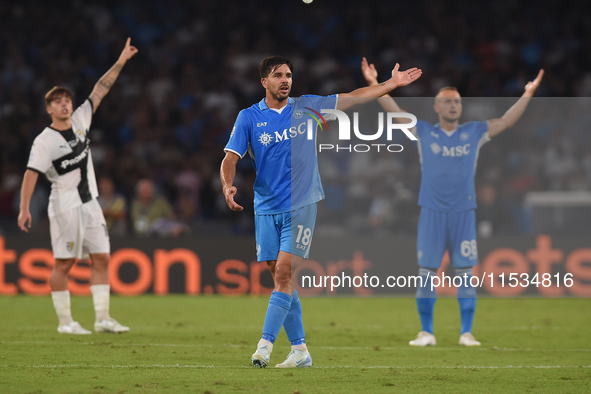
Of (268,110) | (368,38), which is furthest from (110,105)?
(268,110)

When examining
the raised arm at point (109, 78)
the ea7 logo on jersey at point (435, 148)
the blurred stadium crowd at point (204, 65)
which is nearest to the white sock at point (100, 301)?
the raised arm at point (109, 78)

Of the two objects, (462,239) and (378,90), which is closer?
(378,90)

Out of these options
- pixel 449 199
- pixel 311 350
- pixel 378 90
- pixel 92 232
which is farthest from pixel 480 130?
pixel 92 232

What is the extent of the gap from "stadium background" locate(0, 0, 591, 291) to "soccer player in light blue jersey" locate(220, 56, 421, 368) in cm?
653

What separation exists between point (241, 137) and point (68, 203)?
114 inches

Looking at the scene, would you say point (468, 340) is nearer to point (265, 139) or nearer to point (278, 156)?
point (278, 156)

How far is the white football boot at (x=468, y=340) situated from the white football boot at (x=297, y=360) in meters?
2.10

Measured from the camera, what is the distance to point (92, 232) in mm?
7652

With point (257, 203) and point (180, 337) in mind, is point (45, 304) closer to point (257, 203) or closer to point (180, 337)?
point (180, 337)

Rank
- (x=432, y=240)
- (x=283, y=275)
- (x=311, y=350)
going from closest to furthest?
(x=283, y=275), (x=311, y=350), (x=432, y=240)

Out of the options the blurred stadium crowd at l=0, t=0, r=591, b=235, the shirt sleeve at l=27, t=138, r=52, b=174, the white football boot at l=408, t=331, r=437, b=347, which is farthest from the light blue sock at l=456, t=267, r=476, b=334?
the blurred stadium crowd at l=0, t=0, r=591, b=235

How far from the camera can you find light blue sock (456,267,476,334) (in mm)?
7051

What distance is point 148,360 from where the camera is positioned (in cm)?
568

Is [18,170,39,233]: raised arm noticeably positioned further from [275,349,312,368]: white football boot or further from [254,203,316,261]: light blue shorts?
[275,349,312,368]: white football boot
